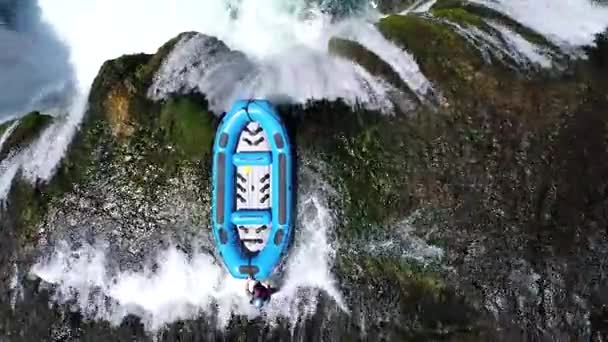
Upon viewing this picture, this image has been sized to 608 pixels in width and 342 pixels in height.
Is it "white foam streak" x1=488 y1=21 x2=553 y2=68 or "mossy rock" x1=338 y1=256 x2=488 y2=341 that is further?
"white foam streak" x1=488 y1=21 x2=553 y2=68

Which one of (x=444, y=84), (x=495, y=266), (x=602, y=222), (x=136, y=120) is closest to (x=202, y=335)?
(x=136, y=120)

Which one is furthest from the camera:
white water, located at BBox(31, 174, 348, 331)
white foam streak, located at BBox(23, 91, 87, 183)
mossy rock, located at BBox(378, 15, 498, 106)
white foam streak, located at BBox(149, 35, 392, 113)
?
white foam streak, located at BBox(23, 91, 87, 183)

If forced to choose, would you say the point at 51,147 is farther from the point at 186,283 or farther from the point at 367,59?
the point at 367,59

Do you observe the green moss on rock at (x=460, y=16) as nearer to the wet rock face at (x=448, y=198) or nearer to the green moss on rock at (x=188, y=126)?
the wet rock face at (x=448, y=198)

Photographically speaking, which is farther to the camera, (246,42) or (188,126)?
(246,42)

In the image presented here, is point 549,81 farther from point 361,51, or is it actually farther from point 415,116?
point 361,51

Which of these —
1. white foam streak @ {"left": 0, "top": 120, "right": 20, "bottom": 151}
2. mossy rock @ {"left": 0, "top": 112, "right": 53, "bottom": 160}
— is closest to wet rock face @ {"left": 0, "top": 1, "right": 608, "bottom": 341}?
mossy rock @ {"left": 0, "top": 112, "right": 53, "bottom": 160}

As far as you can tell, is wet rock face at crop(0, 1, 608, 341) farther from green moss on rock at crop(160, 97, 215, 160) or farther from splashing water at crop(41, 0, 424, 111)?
splashing water at crop(41, 0, 424, 111)

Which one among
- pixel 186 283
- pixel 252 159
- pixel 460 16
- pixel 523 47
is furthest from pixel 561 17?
pixel 186 283

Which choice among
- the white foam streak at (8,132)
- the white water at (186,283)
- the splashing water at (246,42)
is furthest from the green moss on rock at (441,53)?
the white foam streak at (8,132)
